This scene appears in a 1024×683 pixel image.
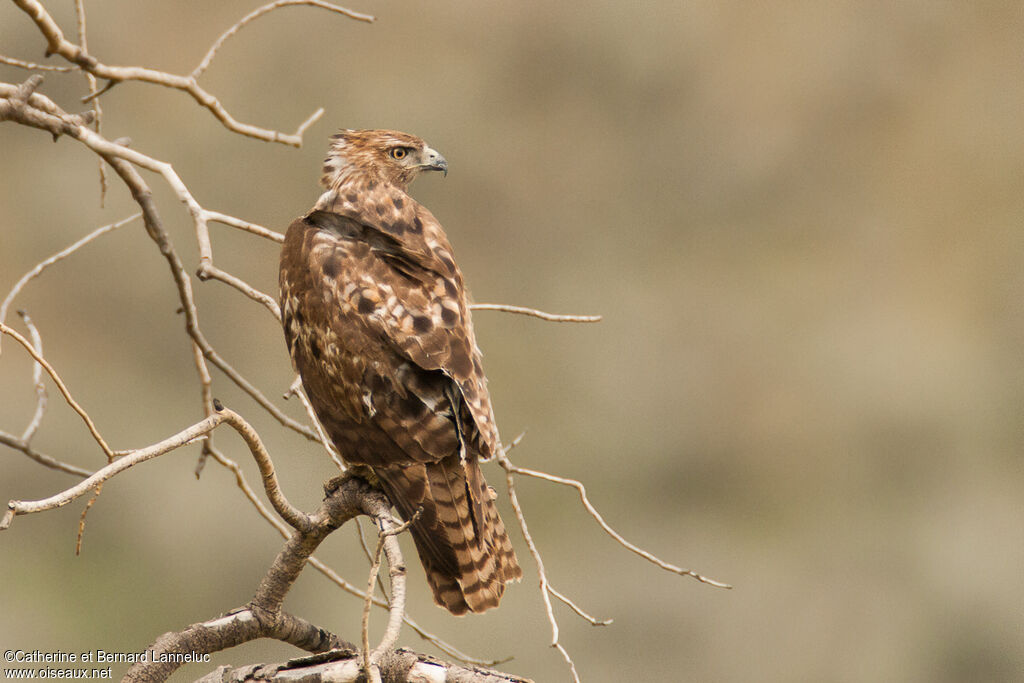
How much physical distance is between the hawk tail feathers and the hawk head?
1109 mm

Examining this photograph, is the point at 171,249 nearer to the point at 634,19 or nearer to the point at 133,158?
the point at 133,158

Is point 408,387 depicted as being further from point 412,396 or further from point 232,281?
point 232,281

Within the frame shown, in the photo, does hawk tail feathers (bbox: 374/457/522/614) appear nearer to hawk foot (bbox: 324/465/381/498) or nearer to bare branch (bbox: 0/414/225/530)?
hawk foot (bbox: 324/465/381/498)

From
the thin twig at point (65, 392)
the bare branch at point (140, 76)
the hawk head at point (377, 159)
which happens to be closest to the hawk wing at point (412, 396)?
the bare branch at point (140, 76)

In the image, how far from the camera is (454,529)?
9.34ft

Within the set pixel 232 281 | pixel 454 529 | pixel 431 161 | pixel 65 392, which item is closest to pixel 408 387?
pixel 454 529

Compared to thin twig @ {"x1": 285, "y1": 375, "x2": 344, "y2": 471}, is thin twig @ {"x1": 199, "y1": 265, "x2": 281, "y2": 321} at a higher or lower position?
higher

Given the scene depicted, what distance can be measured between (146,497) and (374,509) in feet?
26.8

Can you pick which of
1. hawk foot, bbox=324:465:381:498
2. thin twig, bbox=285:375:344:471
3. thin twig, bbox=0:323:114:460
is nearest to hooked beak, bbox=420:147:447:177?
thin twig, bbox=285:375:344:471

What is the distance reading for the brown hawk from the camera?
2844 millimetres

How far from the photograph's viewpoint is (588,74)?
12.7 m

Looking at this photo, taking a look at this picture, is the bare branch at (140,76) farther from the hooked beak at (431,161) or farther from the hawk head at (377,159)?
the hooked beak at (431,161)

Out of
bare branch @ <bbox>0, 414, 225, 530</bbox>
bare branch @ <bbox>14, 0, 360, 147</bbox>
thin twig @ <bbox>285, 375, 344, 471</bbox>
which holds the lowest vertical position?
bare branch @ <bbox>0, 414, 225, 530</bbox>

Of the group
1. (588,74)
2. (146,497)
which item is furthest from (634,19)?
(146,497)
